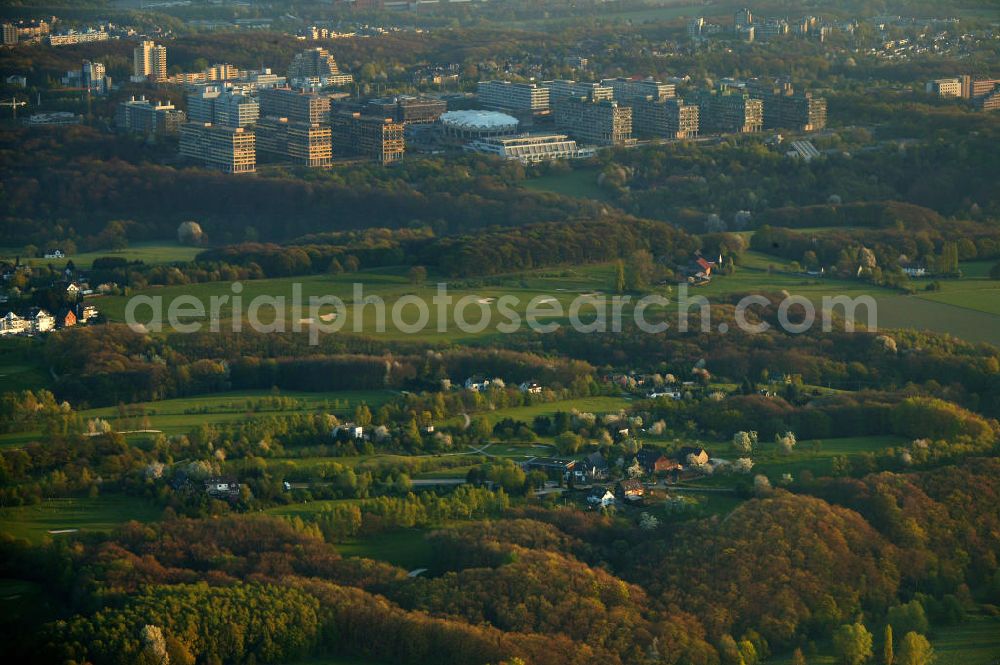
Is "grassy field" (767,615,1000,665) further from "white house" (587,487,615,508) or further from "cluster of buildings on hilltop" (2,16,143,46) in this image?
"cluster of buildings on hilltop" (2,16,143,46)

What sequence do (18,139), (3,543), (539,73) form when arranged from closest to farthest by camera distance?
(3,543), (18,139), (539,73)

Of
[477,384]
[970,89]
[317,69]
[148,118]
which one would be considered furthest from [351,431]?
[317,69]

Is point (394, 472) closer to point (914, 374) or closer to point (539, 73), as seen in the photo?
point (914, 374)

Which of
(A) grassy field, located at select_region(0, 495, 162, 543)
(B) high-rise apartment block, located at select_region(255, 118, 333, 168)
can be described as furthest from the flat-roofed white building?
(A) grassy field, located at select_region(0, 495, 162, 543)

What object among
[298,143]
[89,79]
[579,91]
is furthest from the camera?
[89,79]

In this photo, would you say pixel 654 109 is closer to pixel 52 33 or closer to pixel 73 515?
pixel 52 33

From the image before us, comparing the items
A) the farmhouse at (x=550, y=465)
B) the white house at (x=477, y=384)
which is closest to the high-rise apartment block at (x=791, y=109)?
the white house at (x=477, y=384)

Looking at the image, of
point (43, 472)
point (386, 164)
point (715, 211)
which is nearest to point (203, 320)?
point (43, 472)
